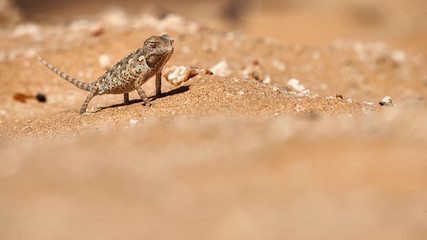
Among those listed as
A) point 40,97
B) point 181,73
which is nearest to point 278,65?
point 181,73

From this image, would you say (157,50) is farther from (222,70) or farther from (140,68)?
(222,70)

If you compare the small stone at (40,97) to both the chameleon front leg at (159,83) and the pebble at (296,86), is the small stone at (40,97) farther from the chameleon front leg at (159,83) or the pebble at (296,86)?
the pebble at (296,86)

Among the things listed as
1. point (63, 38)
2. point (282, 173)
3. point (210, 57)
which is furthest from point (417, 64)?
point (282, 173)

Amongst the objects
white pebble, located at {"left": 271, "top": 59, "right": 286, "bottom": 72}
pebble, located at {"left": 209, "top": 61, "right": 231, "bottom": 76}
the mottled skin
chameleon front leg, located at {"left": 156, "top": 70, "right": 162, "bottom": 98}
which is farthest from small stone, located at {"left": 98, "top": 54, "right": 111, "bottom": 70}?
white pebble, located at {"left": 271, "top": 59, "right": 286, "bottom": 72}

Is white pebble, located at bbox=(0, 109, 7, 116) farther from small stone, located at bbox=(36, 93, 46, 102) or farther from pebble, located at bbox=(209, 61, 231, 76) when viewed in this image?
pebble, located at bbox=(209, 61, 231, 76)

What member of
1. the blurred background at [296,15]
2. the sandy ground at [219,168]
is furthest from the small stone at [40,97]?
the blurred background at [296,15]

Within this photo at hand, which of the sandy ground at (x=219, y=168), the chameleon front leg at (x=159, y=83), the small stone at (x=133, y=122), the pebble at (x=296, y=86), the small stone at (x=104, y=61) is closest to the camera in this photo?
the sandy ground at (x=219, y=168)
